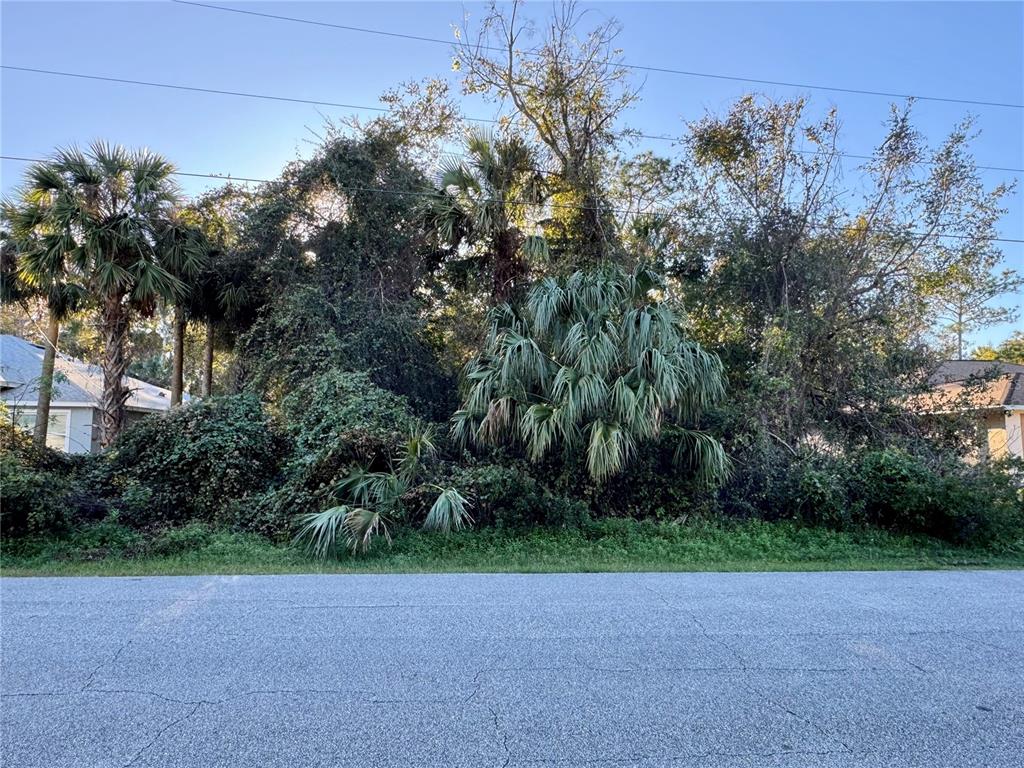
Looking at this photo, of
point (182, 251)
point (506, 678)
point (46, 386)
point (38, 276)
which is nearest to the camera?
point (506, 678)

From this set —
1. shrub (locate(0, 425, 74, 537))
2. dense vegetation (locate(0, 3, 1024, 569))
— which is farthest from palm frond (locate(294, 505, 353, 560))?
shrub (locate(0, 425, 74, 537))

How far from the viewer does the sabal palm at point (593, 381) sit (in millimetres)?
8781

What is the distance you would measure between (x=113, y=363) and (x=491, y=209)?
294 inches

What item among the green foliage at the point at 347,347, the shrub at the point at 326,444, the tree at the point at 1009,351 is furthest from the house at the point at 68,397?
the tree at the point at 1009,351

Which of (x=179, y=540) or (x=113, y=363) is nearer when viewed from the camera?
(x=179, y=540)

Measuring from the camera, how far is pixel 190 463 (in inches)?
371

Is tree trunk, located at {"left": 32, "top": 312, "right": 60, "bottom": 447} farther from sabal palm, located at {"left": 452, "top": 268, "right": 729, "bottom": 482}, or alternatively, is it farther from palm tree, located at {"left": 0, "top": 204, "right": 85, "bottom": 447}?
sabal palm, located at {"left": 452, "top": 268, "right": 729, "bottom": 482}

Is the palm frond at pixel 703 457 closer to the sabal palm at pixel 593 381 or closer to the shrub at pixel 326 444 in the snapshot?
the sabal palm at pixel 593 381

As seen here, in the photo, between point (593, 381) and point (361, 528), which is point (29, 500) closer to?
point (361, 528)

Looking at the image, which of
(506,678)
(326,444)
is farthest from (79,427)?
(506,678)

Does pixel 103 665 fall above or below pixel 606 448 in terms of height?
below

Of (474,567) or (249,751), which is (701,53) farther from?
(249,751)

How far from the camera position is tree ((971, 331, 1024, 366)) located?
74.8 ft

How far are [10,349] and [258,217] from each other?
1058 cm
